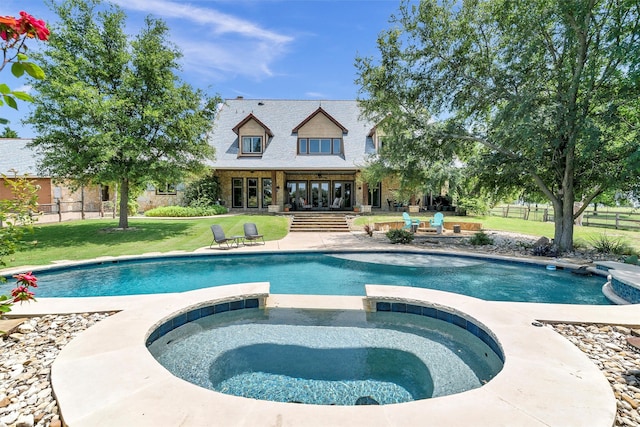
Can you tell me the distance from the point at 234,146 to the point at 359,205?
36.1ft

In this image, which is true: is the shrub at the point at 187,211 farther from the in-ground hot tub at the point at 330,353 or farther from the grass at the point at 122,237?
the in-ground hot tub at the point at 330,353

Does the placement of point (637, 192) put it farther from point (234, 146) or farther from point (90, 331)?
point (234, 146)

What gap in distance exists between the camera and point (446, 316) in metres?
6.07

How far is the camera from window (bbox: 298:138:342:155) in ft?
84.5

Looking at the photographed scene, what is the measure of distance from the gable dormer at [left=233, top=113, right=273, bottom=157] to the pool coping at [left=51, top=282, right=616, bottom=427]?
72.5ft

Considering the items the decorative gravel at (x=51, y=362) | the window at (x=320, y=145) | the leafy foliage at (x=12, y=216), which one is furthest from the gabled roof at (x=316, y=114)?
the leafy foliage at (x=12, y=216)

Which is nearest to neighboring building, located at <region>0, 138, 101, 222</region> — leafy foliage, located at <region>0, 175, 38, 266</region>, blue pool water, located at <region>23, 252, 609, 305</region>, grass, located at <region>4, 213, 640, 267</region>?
grass, located at <region>4, 213, 640, 267</region>

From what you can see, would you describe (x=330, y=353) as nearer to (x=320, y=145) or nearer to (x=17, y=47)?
(x=17, y=47)

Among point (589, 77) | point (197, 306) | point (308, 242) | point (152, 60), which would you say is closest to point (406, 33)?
point (589, 77)

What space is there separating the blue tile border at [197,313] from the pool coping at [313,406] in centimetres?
64

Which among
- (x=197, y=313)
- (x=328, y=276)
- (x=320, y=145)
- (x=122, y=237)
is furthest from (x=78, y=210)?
(x=197, y=313)

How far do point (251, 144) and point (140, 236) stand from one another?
1246 centimetres

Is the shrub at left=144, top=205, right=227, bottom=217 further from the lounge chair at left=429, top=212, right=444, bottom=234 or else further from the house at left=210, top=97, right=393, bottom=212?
the lounge chair at left=429, top=212, right=444, bottom=234

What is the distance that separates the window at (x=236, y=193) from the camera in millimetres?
25703
